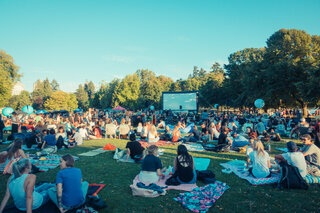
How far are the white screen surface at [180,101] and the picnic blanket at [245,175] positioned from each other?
20180 millimetres

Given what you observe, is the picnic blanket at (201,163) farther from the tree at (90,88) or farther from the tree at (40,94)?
the tree at (90,88)

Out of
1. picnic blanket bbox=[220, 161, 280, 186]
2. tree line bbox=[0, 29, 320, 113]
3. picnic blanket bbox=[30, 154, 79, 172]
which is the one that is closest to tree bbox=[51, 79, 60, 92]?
tree line bbox=[0, 29, 320, 113]

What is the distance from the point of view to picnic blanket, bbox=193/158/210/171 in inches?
246

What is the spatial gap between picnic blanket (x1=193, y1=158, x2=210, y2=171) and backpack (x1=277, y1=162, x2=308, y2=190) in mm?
2169

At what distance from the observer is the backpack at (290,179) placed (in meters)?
4.40

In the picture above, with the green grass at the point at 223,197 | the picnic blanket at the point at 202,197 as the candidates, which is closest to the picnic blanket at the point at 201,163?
the green grass at the point at 223,197

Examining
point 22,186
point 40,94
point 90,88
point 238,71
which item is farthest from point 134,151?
point 90,88

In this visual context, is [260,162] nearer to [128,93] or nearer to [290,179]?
[290,179]

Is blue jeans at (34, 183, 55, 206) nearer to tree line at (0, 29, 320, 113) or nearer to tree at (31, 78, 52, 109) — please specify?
tree line at (0, 29, 320, 113)

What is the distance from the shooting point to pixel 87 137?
12242 mm

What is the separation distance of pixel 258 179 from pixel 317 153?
182cm

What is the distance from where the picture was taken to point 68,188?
3197 millimetres

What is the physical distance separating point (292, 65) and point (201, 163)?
65.7 ft

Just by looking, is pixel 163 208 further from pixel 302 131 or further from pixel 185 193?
pixel 302 131
